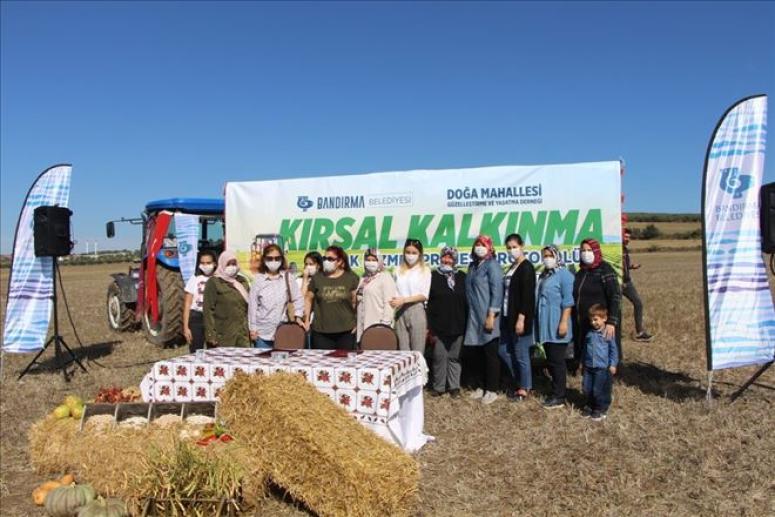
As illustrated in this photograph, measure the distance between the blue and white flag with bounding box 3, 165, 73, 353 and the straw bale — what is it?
4.98 m

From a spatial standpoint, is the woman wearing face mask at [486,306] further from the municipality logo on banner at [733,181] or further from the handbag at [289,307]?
the municipality logo on banner at [733,181]

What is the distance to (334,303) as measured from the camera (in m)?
5.95

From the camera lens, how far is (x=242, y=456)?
12.2ft

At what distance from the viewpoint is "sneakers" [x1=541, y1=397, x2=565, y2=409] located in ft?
19.0

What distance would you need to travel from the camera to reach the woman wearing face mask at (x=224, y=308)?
19.8 feet

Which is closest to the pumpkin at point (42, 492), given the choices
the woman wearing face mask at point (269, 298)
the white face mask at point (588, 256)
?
the woman wearing face mask at point (269, 298)

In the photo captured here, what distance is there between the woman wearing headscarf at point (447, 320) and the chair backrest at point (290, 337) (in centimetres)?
126

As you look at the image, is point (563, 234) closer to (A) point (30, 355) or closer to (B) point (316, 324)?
(B) point (316, 324)

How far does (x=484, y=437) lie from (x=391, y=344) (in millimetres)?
1105

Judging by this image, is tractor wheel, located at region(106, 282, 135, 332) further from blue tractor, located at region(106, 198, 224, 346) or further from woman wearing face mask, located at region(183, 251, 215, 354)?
woman wearing face mask, located at region(183, 251, 215, 354)

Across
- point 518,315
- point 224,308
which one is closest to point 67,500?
point 224,308

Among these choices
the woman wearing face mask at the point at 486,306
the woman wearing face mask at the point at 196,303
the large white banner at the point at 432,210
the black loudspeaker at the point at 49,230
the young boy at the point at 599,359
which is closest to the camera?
the young boy at the point at 599,359

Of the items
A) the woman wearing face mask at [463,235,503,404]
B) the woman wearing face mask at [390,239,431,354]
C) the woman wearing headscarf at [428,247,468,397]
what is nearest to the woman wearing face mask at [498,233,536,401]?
the woman wearing face mask at [463,235,503,404]

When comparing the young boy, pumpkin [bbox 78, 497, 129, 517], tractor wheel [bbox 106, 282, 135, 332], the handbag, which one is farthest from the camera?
tractor wheel [bbox 106, 282, 135, 332]
